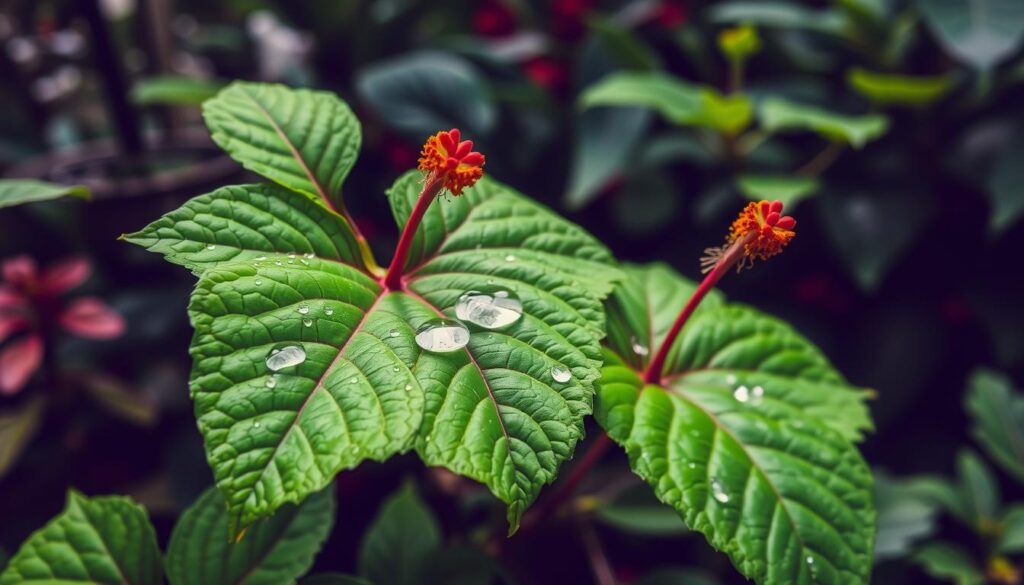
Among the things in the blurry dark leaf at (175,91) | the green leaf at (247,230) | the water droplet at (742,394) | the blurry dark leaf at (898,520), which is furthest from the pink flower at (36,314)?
the blurry dark leaf at (898,520)

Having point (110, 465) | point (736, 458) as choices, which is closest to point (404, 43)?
point (110, 465)

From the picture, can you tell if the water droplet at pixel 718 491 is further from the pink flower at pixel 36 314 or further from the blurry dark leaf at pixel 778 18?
the blurry dark leaf at pixel 778 18

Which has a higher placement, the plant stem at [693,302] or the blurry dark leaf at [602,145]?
the blurry dark leaf at [602,145]

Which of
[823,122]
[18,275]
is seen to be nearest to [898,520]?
[823,122]

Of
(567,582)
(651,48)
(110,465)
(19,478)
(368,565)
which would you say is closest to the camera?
(368,565)

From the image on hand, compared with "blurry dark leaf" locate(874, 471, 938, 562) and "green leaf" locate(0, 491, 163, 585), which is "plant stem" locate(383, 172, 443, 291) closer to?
"green leaf" locate(0, 491, 163, 585)

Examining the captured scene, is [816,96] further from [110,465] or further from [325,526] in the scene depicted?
[110,465]
